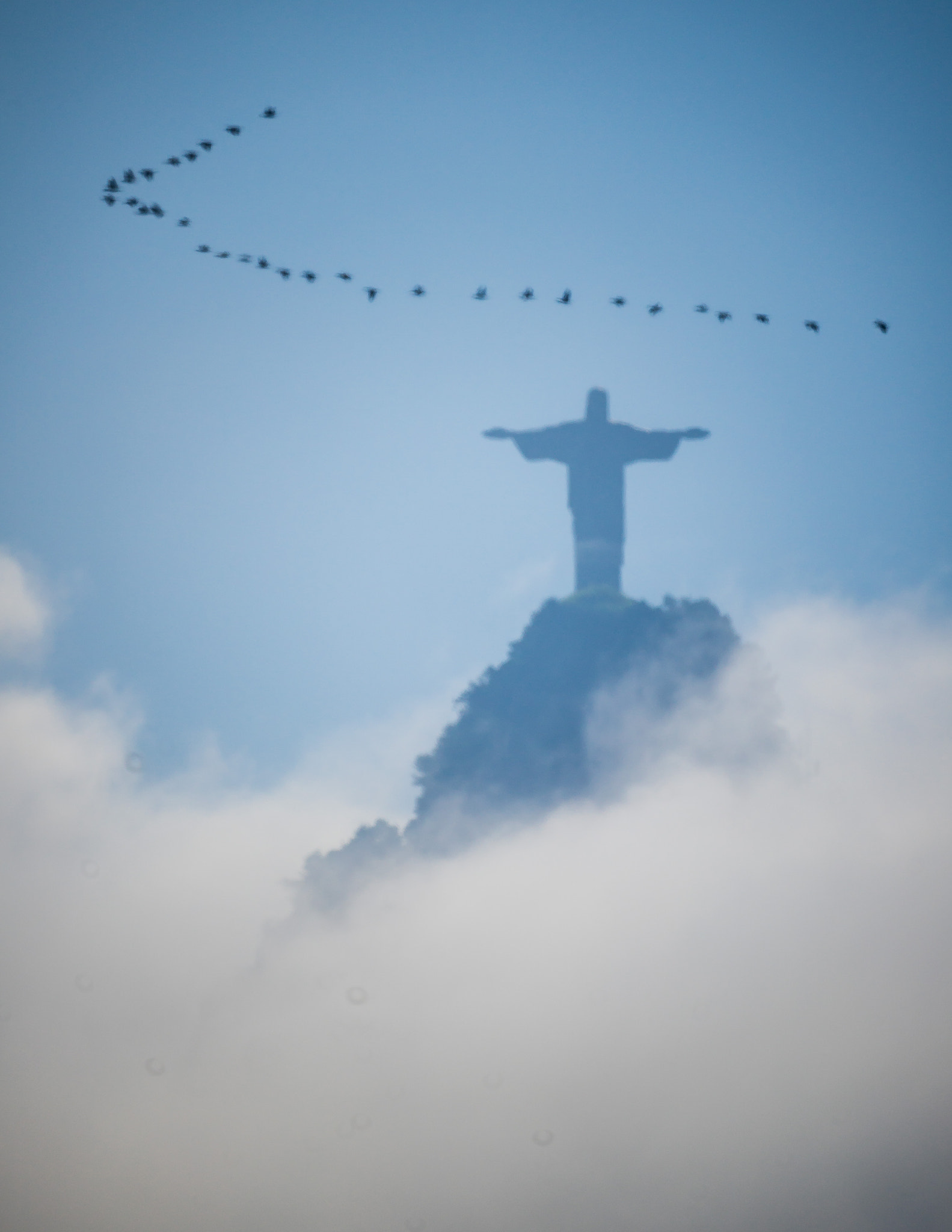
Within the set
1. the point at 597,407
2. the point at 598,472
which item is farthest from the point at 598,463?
the point at 597,407

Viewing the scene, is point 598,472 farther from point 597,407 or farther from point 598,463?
point 597,407

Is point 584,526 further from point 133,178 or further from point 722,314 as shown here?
point 133,178

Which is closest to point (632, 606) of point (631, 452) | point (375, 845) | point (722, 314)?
point (631, 452)

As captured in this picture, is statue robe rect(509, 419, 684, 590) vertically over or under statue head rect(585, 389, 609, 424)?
under

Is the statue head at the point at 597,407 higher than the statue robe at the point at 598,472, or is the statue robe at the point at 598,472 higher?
the statue head at the point at 597,407
